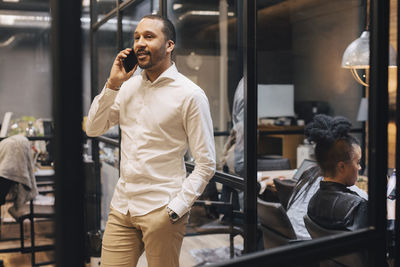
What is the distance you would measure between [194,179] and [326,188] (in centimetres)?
81

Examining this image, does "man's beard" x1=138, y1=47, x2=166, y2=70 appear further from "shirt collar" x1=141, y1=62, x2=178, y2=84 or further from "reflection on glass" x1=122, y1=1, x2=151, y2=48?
"reflection on glass" x1=122, y1=1, x2=151, y2=48

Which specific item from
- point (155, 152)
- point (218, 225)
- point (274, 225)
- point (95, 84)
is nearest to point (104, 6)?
point (95, 84)

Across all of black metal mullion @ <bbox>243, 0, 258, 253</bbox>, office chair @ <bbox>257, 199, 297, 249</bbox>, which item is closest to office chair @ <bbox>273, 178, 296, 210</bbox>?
office chair @ <bbox>257, 199, 297, 249</bbox>

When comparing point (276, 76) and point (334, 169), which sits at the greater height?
point (276, 76)

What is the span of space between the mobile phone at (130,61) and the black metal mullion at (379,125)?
867mm

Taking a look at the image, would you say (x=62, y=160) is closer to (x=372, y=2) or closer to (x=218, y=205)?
(x=372, y=2)

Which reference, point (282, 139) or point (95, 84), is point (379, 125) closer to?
point (95, 84)

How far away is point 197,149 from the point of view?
171 cm

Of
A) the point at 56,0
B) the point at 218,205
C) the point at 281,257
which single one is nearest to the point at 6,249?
the point at 218,205

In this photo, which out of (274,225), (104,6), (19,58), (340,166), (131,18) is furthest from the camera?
(19,58)

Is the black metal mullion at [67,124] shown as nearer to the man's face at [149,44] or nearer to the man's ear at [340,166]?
the man's face at [149,44]

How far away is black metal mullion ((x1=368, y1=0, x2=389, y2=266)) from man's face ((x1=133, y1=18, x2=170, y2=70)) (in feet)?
2.51

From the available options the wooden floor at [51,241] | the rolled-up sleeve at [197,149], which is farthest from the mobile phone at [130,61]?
the wooden floor at [51,241]

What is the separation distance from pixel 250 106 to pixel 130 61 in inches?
21.2
